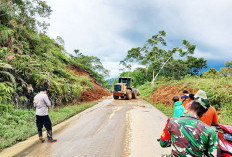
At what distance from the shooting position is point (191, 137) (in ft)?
5.75

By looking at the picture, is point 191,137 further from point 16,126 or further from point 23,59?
point 23,59

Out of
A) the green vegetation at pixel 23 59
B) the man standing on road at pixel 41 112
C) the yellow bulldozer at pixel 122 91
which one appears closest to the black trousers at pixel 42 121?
the man standing on road at pixel 41 112

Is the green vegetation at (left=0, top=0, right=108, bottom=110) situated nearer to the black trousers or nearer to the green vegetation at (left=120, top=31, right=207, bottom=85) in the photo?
the black trousers

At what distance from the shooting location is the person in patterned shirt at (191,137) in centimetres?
173

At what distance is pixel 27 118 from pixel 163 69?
28394 millimetres

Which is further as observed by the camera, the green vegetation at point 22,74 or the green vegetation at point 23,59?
the green vegetation at point 23,59

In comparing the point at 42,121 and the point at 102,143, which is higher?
the point at 42,121

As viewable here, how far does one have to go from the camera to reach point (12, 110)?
6.64 m

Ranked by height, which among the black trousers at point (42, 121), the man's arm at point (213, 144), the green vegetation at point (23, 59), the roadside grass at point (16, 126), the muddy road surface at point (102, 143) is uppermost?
the green vegetation at point (23, 59)

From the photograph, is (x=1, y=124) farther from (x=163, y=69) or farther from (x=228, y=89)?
(x=163, y=69)

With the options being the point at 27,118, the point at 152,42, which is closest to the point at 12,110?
the point at 27,118

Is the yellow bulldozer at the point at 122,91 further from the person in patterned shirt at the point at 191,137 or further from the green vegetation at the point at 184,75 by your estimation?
the person in patterned shirt at the point at 191,137

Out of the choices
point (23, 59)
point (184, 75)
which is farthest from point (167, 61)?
point (23, 59)

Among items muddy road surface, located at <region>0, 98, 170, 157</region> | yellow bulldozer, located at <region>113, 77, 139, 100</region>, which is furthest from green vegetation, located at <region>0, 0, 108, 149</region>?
yellow bulldozer, located at <region>113, 77, 139, 100</region>
